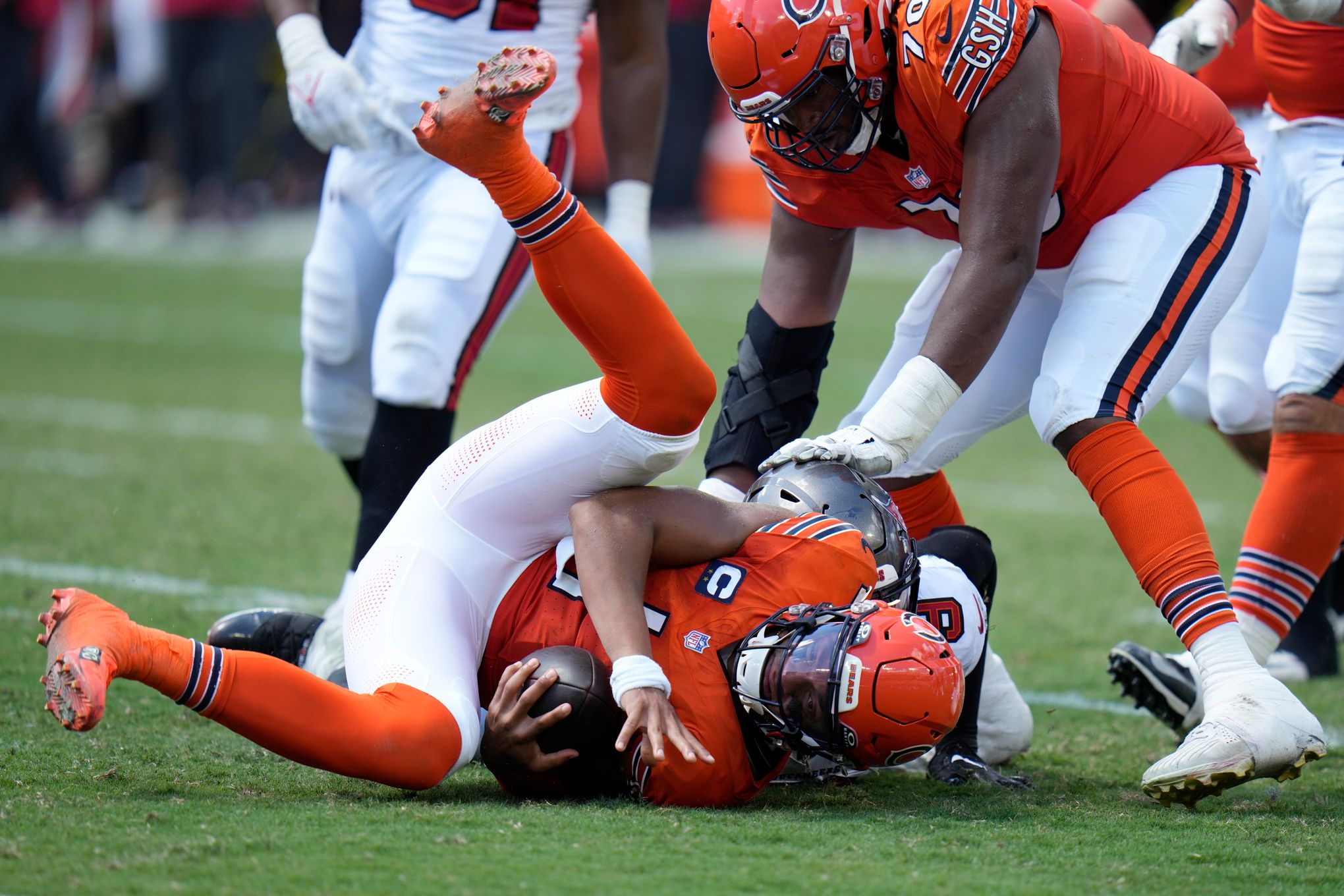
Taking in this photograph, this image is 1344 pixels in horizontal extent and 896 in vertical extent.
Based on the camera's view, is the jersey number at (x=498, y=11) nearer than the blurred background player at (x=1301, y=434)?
No

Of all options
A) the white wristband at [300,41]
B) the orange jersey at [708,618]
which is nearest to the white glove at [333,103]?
the white wristband at [300,41]

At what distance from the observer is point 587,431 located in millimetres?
3014

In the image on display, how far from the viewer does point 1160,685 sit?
3588mm

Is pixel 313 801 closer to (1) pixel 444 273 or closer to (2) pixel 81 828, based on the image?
(2) pixel 81 828

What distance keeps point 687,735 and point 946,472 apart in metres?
4.52

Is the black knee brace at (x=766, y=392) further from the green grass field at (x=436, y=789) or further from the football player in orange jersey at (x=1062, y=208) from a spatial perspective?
the green grass field at (x=436, y=789)

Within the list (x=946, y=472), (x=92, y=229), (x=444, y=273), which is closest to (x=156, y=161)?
(x=92, y=229)

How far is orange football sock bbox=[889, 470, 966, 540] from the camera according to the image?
3.79 metres

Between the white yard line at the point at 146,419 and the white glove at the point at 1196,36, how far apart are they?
15.1 ft

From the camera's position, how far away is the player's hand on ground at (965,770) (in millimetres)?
3250

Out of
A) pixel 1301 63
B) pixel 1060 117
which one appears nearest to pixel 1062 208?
pixel 1060 117

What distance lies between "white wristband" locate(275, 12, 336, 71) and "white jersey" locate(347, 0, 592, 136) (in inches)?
6.1

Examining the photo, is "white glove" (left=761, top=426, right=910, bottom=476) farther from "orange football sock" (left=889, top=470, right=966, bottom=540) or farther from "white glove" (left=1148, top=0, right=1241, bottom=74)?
"white glove" (left=1148, top=0, right=1241, bottom=74)

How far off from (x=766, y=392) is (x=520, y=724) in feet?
3.92
